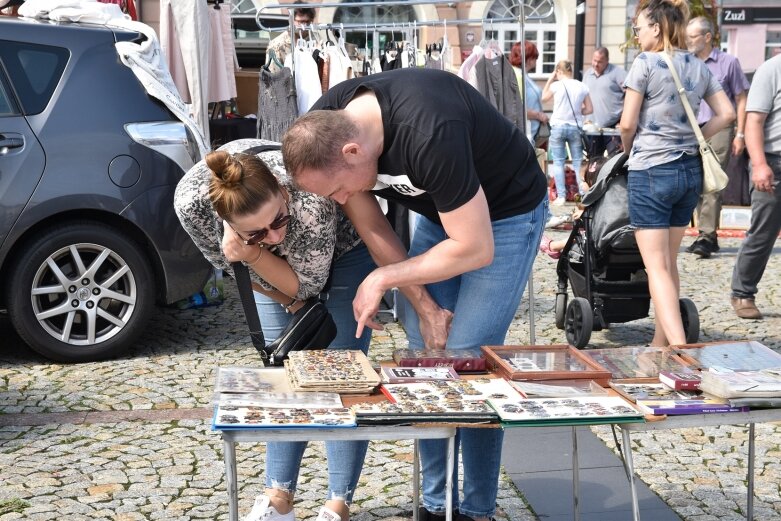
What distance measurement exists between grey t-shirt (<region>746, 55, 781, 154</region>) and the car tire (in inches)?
146

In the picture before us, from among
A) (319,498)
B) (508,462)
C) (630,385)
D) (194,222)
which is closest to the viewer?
(630,385)

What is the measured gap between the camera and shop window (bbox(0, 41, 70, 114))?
5613 mm

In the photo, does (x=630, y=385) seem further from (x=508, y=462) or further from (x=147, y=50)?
(x=147, y=50)

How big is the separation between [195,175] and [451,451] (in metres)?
1.17

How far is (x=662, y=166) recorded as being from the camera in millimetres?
5383

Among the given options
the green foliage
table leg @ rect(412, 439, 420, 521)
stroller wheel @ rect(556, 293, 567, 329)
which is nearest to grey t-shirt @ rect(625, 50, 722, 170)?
stroller wheel @ rect(556, 293, 567, 329)

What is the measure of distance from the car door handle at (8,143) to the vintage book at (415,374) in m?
3.31

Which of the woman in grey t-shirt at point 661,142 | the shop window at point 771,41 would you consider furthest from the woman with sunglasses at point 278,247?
the shop window at point 771,41

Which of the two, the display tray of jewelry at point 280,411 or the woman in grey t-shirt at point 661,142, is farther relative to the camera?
the woman in grey t-shirt at point 661,142

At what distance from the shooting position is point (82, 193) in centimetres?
558

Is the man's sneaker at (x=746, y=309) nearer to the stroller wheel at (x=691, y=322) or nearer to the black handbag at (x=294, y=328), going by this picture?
the stroller wheel at (x=691, y=322)

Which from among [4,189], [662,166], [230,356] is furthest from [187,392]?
[662,166]

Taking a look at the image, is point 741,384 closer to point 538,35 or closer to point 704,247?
point 704,247

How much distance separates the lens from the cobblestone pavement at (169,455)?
3777 mm
